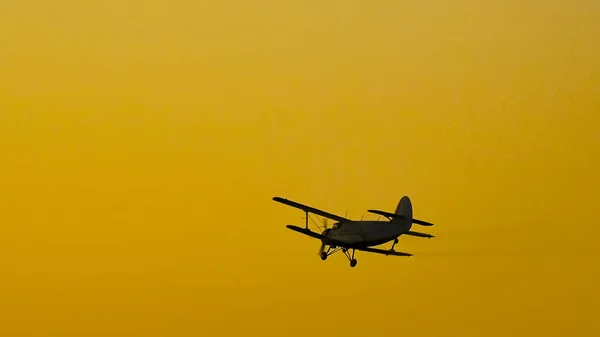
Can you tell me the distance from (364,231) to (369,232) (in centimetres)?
57

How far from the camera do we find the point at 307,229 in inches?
6560

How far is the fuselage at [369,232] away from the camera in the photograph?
165m

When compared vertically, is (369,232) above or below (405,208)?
below

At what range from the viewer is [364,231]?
16600 cm

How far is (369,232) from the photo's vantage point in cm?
16562

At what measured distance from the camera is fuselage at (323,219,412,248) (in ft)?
541

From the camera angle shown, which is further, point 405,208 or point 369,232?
point 405,208

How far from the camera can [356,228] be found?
167 meters

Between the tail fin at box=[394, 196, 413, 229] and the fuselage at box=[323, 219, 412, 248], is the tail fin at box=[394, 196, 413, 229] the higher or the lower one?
the higher one

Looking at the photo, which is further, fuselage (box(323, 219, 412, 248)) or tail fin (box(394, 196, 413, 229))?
tail fin (box(394, 196, 413, 229))

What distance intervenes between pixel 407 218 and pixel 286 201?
11315mm

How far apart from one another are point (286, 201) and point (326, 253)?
950 centimetres

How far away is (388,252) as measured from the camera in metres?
168

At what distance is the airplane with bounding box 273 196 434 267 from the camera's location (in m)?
165
